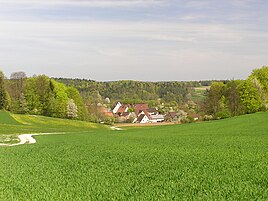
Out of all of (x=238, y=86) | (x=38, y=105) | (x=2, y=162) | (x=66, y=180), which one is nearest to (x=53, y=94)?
(x=38, y=105)

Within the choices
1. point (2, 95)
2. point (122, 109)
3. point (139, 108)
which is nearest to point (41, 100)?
point (2, 95)

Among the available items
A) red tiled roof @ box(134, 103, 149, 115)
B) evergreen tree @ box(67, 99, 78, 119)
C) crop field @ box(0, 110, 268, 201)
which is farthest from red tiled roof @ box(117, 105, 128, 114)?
crop field @ box(0, 110, 268, 201)

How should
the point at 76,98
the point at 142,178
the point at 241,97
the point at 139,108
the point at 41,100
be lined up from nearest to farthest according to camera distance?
the point at 142,178 → the point at 241,97 → the point at 41,100 → the point at 76,98 → the point at 139,108

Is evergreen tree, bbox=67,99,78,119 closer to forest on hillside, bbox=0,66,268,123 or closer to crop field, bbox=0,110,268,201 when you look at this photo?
forest on hillside, bbox=0,66,268,123

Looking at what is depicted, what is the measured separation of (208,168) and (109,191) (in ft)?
16.2

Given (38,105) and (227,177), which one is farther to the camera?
(38,105)

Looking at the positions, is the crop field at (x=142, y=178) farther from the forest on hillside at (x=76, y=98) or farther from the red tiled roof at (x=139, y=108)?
the red tiled roof at (x=139, y=108)

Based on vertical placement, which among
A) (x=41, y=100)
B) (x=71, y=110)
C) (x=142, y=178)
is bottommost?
(x=71, y=110)

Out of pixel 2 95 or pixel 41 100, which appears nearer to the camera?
pixel 2 95

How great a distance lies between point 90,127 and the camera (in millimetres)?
82750

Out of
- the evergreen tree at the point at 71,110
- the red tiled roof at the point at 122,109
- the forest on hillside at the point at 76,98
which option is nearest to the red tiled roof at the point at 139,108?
the red tiled roof at the point at 122,109

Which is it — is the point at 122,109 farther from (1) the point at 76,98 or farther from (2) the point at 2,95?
(2) the point at 2,95

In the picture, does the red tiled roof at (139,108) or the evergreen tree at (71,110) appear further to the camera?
the red tiled roof at (139,108)

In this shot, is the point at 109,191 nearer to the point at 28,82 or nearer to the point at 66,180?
the point at 66,180
